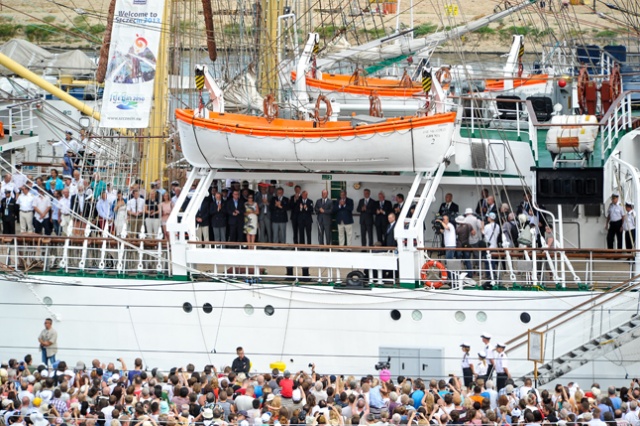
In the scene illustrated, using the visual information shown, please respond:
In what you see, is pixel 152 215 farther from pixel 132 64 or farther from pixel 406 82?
pixel 406 82

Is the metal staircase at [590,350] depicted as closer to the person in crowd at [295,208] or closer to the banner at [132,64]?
the person in crowd at [295,208]

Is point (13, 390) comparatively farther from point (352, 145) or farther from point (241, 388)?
point (352, 145)

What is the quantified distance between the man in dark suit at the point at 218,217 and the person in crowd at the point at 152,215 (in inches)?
8.8

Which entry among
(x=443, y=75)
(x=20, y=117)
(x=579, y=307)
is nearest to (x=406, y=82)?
(x=443, y=75)

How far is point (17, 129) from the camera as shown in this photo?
4591cm

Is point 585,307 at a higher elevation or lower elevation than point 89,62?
lower

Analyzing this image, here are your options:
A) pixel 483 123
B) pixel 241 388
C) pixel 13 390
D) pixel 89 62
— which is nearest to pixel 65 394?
pixel 13 390

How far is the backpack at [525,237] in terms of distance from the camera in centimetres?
3192

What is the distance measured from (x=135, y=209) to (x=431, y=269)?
6673mm

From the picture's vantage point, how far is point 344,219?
33469 mm

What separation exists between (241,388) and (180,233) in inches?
271

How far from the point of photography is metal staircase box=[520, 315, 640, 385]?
1175 inches

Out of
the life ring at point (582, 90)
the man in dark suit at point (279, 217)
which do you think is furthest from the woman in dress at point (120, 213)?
the life ring at point (582, 90)

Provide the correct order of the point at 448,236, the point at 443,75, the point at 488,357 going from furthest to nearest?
the point at 443,75 < the point at 448,236 < the point at 488,357
